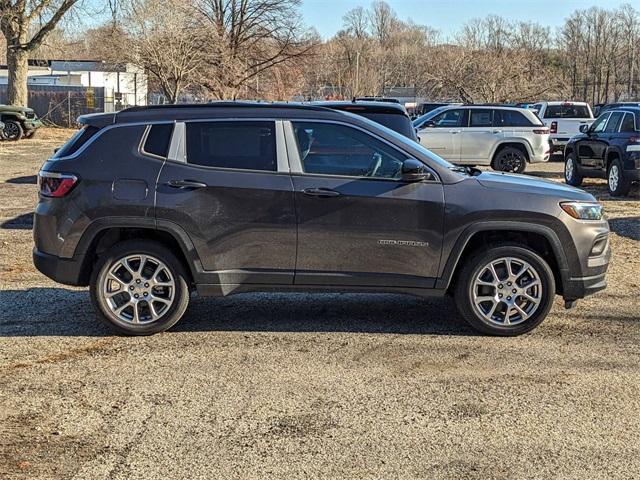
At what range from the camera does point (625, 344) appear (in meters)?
5.82

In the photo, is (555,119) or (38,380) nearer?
(38,380)

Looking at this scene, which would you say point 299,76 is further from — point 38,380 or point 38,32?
point 38,380

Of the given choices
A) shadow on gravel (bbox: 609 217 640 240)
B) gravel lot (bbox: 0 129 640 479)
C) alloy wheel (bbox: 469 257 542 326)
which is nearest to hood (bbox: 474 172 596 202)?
alloy wheel (bbox: 469 257 542 326)

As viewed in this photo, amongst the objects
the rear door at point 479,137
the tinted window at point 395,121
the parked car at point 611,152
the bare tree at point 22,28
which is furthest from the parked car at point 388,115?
the bare tree at point 22,28

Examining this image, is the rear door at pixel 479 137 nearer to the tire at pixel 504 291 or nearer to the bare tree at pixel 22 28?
the tire at pixel 504 291

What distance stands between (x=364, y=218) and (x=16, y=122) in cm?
2713

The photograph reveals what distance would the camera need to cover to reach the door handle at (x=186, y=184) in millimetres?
5773

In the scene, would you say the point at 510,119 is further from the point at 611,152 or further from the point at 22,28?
the point at 22,28

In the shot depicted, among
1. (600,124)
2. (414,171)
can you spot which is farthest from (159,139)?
(600,124)

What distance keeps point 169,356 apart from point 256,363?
680 millimetres

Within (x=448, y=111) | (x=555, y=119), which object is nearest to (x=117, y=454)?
(x=448, y=111)

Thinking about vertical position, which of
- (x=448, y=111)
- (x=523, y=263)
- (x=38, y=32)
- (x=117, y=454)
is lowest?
(x=117, y=454)

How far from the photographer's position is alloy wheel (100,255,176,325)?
5.86 meters

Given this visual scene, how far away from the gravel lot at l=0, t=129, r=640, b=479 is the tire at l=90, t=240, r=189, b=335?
16 cm
